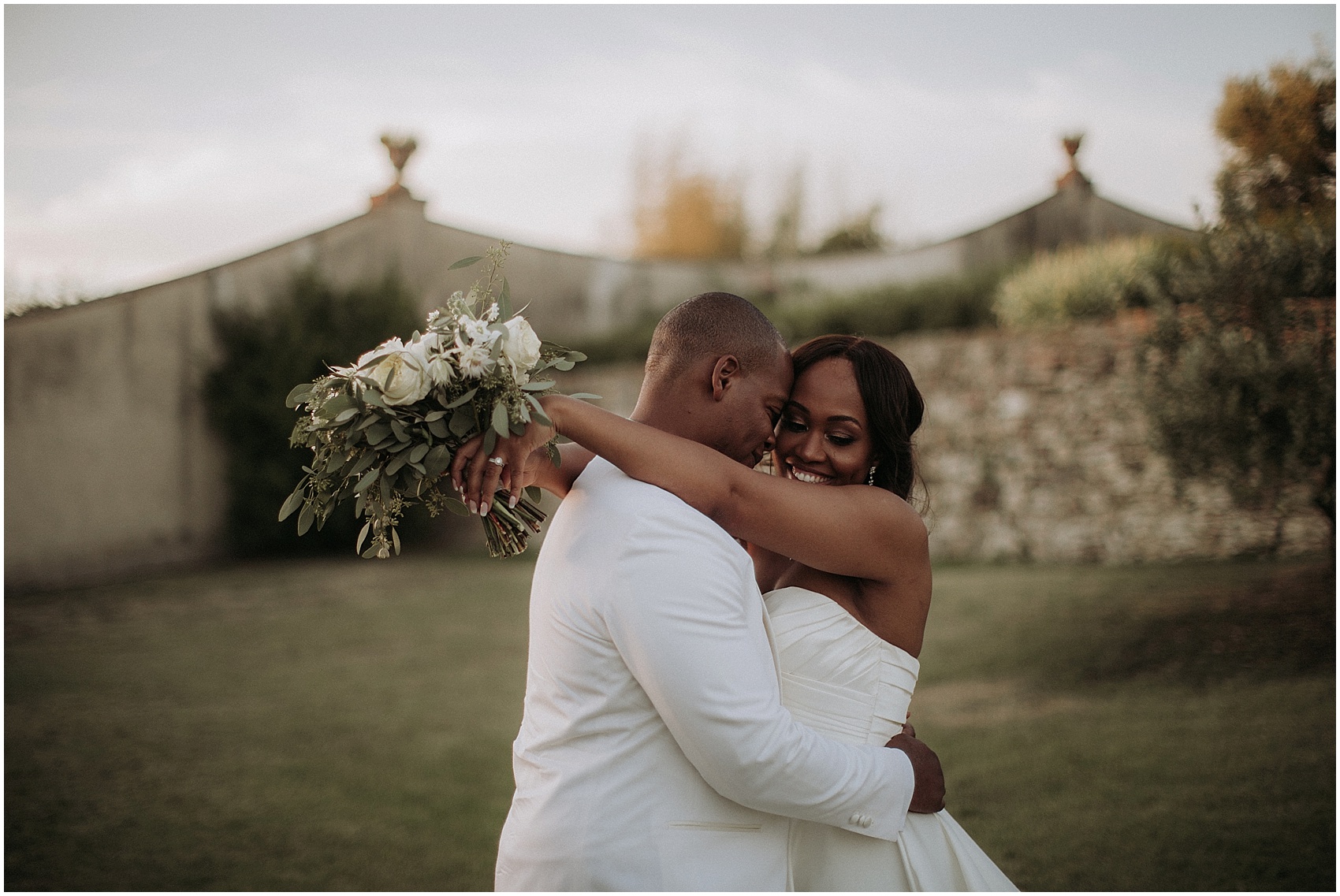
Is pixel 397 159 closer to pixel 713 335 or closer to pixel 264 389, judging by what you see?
pixel 264 389

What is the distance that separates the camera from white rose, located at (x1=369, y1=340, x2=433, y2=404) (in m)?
2.12

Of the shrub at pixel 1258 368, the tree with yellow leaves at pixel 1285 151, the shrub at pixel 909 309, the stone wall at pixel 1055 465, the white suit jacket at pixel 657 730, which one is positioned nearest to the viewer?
the white suit jacket at pixel 657 730

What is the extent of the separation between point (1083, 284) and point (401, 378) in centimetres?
1195

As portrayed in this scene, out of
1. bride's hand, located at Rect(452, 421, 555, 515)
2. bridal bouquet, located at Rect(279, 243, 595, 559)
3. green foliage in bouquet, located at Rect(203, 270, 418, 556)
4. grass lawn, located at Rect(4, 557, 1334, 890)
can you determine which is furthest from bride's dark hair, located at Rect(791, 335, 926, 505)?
green foliage in bouquet, located at Rect(203, 270, 418, 556)

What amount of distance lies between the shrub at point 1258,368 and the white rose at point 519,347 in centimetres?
705

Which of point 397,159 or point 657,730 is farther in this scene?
point 397,159

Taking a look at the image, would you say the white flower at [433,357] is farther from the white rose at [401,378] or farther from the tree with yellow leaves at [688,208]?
the tree with yellow leaves at [688,208]

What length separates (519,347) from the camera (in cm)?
219

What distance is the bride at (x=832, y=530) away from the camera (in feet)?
7.23

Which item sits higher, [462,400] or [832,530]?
[462,400]

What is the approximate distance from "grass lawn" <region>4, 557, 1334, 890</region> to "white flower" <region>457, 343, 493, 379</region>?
12.1ft

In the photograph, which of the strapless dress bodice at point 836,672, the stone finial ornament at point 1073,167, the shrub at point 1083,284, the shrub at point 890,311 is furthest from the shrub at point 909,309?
the strapless dress bodice at point 836,672

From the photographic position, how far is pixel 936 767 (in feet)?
8.36

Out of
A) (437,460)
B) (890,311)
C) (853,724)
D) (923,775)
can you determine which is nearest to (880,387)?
(853,724)
